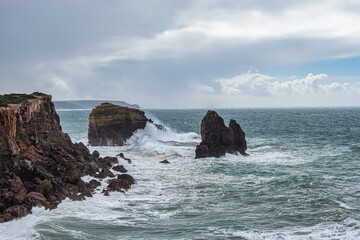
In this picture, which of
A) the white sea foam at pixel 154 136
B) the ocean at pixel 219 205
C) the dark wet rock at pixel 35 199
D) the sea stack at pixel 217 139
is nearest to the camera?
the ocean at pixel 219 205

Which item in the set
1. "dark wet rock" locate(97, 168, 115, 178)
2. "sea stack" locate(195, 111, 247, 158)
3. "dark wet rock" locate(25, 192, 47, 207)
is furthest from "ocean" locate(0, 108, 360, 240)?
"sea stack" locate(195, 111, 247, 158)

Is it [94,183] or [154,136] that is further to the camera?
[154,136]

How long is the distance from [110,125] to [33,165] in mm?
37124

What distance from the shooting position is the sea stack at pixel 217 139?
149 ft

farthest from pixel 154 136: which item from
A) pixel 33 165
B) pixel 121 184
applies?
pixel 33 165

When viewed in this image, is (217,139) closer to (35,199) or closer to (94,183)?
(94,183)

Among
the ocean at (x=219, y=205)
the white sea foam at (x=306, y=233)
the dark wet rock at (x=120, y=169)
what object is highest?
the dark wet rock at (x=120, y=169)

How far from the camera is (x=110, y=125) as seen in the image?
61938 mm

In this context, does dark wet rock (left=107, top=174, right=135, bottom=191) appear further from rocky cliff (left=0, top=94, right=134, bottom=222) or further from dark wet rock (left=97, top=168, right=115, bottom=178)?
dark wet rock (left=97, top=168, right=115, bottom=178)

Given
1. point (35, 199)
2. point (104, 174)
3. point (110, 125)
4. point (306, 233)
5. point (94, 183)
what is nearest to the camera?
point (306, 233)

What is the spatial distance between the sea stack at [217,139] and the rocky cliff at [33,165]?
13.0m

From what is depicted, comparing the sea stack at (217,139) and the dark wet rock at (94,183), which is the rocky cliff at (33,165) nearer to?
the dark wet rock at (94,183)

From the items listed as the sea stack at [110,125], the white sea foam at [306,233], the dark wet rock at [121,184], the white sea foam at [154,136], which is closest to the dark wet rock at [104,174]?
the dark wet rock at [121,184]

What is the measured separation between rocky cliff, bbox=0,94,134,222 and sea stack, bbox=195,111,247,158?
42.7 feet
